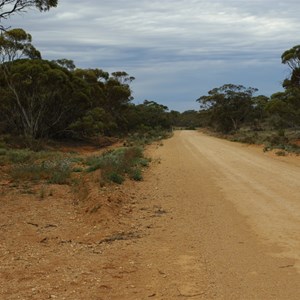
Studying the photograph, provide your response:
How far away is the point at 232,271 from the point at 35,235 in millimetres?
3802

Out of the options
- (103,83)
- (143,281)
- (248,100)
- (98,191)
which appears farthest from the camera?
(248,100)

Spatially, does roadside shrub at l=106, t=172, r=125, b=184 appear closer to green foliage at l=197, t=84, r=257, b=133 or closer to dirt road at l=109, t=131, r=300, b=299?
dirt road at l=109, t=131, r=300, b=299

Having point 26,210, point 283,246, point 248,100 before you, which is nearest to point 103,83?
point 248,100

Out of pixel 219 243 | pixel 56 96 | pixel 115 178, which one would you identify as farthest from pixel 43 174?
pixel 56 96

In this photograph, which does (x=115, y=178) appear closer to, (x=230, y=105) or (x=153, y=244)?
(x=153, y=244)

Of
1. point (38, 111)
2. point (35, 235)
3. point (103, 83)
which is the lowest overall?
point (35, 235)

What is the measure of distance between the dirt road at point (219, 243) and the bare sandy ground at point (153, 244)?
1 cm

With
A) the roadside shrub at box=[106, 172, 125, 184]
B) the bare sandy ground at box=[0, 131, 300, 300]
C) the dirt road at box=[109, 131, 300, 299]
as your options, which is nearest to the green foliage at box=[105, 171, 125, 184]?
the roadside shrub at box=[106, 172, 125, 184]

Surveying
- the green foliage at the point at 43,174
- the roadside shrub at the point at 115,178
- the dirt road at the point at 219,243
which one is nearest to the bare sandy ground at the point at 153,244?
the dirt road at the point at 219,243

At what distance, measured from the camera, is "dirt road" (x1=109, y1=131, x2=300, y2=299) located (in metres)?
5.31

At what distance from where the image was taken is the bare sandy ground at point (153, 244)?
533cm

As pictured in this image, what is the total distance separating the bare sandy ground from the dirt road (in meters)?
0.01

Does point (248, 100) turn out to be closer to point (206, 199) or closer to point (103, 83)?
point (103, 83)

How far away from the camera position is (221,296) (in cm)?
503
